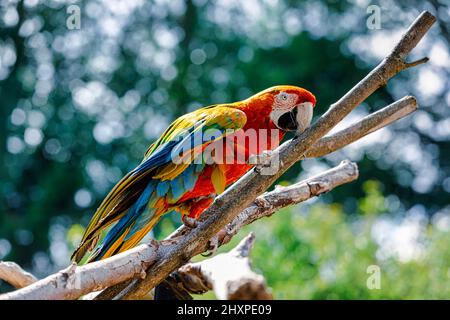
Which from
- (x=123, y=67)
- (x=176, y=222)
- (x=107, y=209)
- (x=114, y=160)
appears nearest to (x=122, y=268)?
(x=107, y=209)

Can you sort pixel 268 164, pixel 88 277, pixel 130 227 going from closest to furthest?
pixel 88 277 → pixel 268 164 → pixel 130 227

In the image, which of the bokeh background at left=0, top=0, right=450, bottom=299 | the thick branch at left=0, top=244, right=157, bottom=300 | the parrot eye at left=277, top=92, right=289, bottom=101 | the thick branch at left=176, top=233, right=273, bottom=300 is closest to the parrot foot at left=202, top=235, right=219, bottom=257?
the thick branch at left=176, top=233, right=273, bottom=300

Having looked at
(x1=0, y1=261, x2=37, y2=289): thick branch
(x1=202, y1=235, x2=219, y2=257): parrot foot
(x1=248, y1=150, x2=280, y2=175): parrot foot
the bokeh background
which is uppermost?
the bokeh background

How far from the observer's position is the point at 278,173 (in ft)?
7.49

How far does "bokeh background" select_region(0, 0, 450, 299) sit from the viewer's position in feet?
33.1

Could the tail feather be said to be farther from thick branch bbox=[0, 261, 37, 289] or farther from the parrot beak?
the parrot beak

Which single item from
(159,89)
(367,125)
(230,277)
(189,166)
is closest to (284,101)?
(367,125)

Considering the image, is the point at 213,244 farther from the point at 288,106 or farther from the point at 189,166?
the point at 288,106

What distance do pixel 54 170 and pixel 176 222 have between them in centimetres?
359

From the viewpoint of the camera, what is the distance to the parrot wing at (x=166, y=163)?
2.53 meters

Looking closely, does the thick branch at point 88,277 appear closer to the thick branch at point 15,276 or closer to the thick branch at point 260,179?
the thick branch at point 260,179

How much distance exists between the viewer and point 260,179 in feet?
7.49

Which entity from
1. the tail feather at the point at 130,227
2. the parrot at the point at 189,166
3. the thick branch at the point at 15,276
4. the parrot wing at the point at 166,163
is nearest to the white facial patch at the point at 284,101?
the parrot at the point at 189,166

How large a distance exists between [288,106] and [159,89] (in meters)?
8.28
